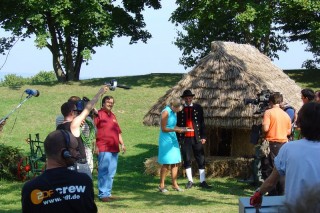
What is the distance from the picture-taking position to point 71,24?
2797 cm

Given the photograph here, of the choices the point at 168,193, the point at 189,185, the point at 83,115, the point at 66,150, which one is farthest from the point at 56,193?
the point at 189,185

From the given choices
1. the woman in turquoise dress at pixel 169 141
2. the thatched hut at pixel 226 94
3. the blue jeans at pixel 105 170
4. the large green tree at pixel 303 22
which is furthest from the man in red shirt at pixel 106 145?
the large green tree at pixel 303 22

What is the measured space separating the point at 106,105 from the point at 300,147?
5.26 metres

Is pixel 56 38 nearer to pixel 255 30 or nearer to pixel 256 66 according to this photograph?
pixel 255 30

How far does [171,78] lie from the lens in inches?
1133

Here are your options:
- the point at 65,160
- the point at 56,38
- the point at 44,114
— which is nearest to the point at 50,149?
the point at 65,160

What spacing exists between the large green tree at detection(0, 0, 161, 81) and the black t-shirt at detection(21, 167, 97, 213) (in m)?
23.5

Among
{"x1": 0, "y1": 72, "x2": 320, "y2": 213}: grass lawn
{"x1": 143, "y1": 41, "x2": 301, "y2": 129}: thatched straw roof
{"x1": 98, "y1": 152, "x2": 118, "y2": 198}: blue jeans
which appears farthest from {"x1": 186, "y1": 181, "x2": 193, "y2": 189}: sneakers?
{"x1": 98, "y1": 152, "x2": 118, "y2": 198}: blue jeans

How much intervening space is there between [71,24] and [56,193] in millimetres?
Answer: 25471

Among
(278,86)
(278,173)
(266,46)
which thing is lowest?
(278,173)

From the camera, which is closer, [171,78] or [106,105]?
[106,105]

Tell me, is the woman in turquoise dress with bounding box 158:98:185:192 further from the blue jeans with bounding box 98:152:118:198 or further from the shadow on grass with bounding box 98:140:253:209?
the blue jeans with bounding box 98:152:118:198

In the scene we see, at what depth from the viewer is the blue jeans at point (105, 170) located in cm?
865

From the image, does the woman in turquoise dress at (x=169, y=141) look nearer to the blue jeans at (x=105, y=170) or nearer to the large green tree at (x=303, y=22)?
the blue jeans at (x=105, y=170)
